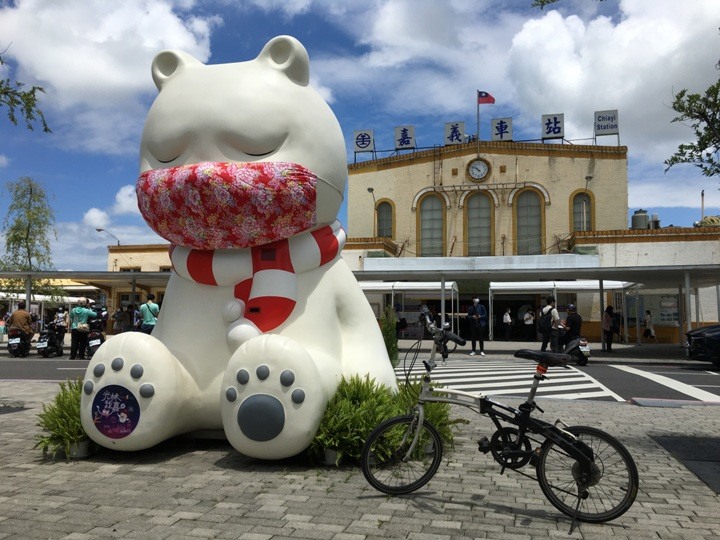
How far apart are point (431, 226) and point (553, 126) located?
8.58m

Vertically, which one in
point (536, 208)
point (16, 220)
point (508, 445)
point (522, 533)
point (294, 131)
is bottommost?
point (522, 533)

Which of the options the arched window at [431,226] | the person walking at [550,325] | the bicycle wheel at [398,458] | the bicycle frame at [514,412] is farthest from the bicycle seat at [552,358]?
the arched window at [431,226]

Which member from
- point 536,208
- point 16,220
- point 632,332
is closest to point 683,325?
point 632,332

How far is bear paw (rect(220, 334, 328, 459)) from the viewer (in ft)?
14.6

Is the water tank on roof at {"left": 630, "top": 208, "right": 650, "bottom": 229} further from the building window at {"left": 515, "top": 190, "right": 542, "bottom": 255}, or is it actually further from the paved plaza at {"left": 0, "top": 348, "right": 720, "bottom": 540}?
the paved plaza at {"left": 0, "top": 348, "right": 720, "bottom": 540}

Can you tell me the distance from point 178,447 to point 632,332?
90.2 ft

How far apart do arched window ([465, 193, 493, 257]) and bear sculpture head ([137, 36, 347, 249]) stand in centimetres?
Result: 2839

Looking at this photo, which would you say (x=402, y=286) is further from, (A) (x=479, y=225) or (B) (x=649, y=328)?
(B) (x=649, y=328)

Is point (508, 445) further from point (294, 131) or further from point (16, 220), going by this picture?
point (16, 220)

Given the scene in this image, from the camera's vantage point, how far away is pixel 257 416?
4.46m

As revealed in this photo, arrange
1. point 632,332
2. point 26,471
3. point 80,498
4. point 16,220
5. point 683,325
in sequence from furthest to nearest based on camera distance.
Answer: point 632,332, point 16,220, point 683,325, point 26,471, point 80,498

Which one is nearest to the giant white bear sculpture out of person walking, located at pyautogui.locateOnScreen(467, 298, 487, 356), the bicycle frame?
the bicycle frame

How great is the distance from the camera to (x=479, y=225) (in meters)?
33.2

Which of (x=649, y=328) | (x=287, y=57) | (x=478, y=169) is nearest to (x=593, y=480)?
(x=287, y=57)
